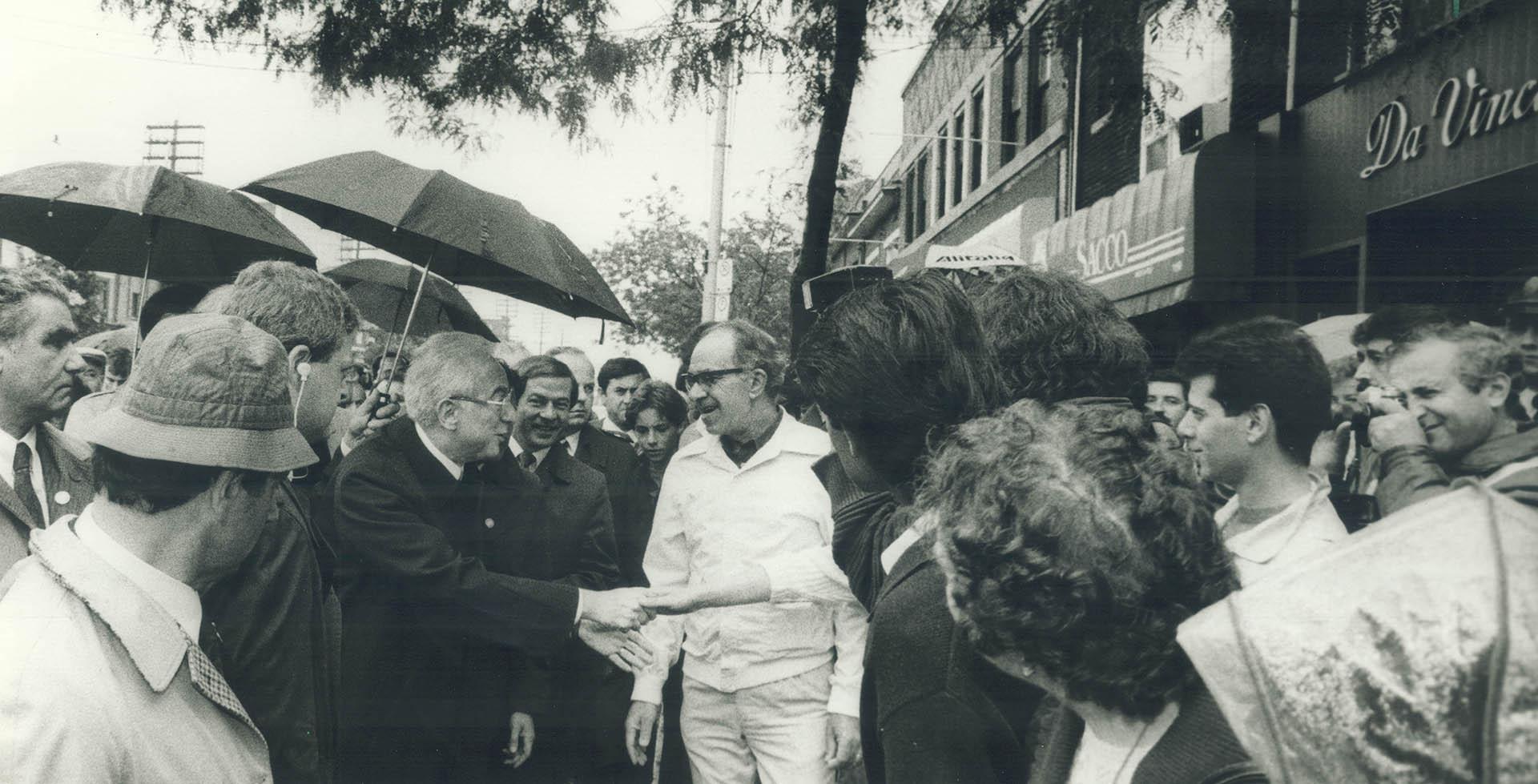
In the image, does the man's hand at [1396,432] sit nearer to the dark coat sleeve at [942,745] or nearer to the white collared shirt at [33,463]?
the dark coat sleeve at [942,745]

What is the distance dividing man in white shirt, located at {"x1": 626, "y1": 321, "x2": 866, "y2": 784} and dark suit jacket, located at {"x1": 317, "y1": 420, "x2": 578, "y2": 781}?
53 cm

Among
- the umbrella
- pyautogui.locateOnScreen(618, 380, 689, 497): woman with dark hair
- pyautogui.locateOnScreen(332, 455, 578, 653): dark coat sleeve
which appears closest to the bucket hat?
pyautogui.locateOnScreen(332, 455, 578, 653): dark coat sleeve

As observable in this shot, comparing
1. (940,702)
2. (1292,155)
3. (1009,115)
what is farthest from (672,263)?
(940,702)

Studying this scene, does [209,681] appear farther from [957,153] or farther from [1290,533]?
[957,153]

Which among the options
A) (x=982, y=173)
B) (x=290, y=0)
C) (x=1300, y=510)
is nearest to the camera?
(x=1300, y=510)

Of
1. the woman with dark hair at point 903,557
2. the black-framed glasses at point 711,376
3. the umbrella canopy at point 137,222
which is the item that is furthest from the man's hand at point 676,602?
the umbrella canopy at point 137,222

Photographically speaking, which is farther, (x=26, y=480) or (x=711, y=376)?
(x=711, y=376)

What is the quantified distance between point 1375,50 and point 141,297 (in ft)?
17.4

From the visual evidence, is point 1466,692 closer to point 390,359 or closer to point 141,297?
point 141,297

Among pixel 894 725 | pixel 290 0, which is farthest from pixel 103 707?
pixel 290 0

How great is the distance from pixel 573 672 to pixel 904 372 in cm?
219

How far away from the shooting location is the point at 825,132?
726cm

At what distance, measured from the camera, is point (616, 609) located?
10.5ft

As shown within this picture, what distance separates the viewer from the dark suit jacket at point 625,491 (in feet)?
16.8
